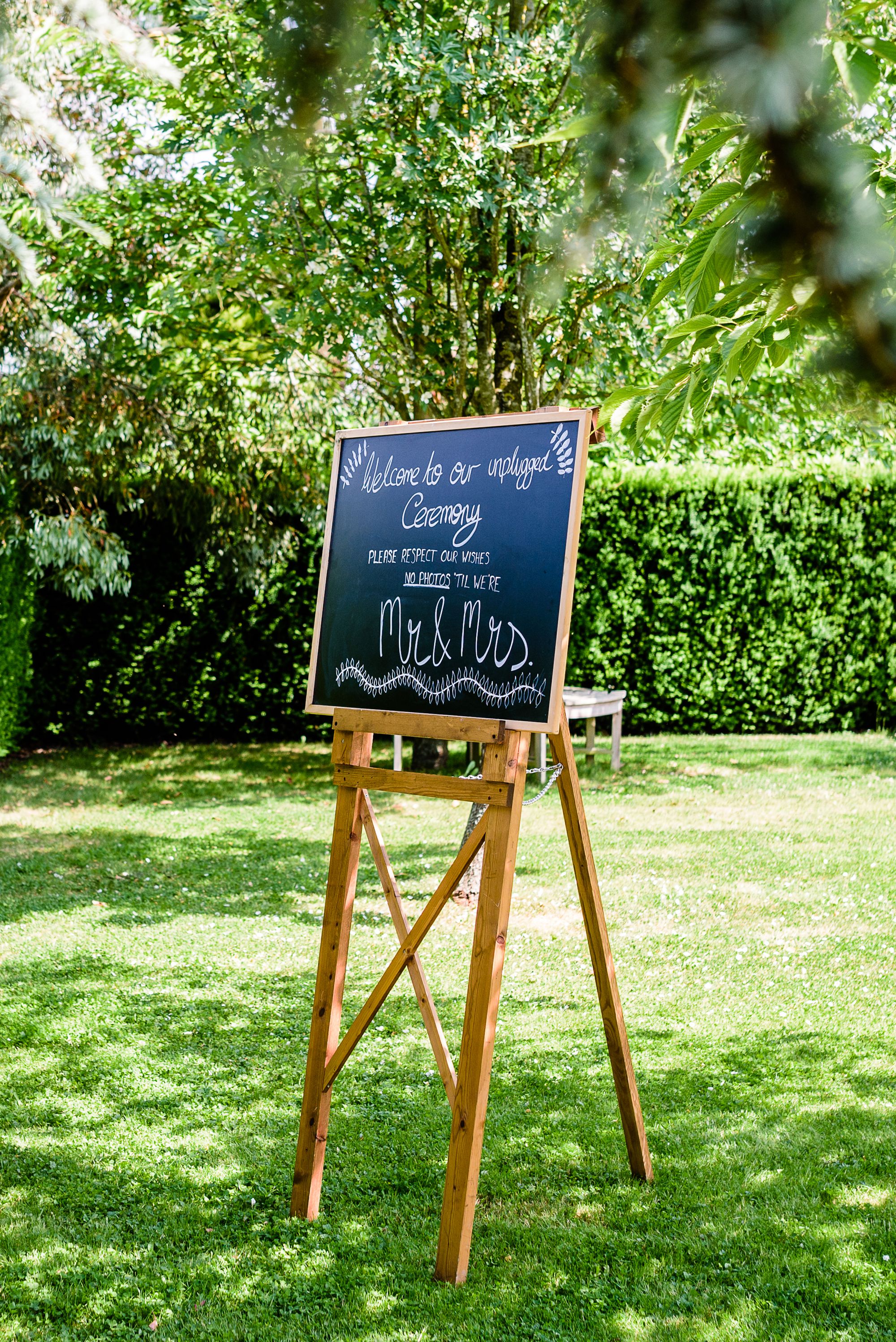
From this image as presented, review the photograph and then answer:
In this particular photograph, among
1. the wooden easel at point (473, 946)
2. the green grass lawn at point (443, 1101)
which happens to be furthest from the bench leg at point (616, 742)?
the wooden easel at point (473, 946)

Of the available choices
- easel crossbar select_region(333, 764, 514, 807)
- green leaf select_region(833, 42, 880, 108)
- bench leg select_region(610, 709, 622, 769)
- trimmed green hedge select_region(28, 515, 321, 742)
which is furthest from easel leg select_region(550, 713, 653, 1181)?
trimmed green hedge select_region(28, 515, 321, 742)

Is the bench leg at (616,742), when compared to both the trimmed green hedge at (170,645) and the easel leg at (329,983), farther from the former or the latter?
the easel leg at (329,983)

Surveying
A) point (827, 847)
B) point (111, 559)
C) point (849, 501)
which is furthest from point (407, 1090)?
point (849, 501)

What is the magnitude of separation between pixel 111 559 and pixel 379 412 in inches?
97.7

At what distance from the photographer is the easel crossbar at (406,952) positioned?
107 inches

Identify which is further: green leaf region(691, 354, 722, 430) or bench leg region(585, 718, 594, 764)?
bench leg region(585, 718, 594, 764)

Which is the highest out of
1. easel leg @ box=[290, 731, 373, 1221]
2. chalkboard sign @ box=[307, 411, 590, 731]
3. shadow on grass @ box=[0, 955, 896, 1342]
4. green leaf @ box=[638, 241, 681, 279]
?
green leaf @ box=[638, 241, 681, 279]

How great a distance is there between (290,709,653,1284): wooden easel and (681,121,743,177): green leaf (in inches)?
66.7

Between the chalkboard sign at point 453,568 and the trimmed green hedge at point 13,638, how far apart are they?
22.6 feet

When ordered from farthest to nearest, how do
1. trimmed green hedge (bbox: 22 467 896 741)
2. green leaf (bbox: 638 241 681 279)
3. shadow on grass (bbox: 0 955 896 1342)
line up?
1. trimmed green hedge (bbox: 22 467 896 741)
2. shadow on grass (bbox: 0 955 896 1342)
3. green leaf (bbox: 638 241 681 279)

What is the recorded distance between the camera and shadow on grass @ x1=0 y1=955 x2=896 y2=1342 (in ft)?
8.26

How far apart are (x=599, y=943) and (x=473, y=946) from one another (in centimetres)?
34

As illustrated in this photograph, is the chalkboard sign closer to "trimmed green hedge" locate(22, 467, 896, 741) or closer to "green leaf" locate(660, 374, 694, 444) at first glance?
"green leaf" locate(660, 374, 694, 444)

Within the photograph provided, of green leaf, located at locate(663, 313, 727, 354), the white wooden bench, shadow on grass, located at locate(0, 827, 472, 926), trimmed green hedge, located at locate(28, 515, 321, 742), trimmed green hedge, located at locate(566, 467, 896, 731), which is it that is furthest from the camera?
trimmed green hedge, located at locate(566, 467, 896, 731)
